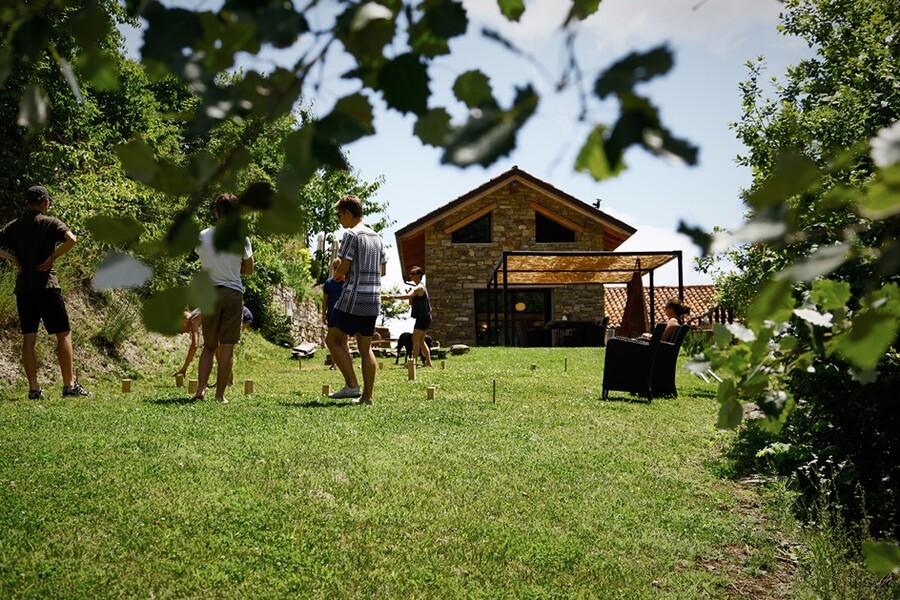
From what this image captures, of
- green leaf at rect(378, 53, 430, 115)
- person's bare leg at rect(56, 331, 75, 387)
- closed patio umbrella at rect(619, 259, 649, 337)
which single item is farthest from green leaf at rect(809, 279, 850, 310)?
closed patio umbrella at rect(619, 259, 649, 337)

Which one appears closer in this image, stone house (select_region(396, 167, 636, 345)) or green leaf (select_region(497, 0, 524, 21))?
green leaf (select_region(497, 0, 524, 21))

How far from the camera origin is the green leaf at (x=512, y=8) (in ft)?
3.60

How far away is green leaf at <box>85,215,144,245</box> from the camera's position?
2.97 feet

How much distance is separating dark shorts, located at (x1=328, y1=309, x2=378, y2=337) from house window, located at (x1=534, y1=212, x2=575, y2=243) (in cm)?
1934

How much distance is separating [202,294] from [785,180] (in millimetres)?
607

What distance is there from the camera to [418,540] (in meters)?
3.74

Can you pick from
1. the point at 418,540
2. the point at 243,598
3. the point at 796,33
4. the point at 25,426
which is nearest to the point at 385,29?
the point at 243,598

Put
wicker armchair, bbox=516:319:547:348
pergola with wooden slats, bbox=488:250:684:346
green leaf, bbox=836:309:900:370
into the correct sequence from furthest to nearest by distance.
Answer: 1. wicker armchair, bbox=516:319:547:348
2. pergola with wooden slats, bbox=488:250:684:346
3. green leaf, bbox=836:309:900:370

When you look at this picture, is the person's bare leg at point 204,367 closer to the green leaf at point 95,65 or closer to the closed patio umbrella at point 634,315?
the green leaf at point 95,65

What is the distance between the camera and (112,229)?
0.91 m

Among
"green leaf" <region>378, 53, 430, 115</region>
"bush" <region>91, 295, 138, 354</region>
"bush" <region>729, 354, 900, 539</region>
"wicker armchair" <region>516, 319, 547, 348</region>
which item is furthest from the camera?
"wicker armchair" <region>516, 319, 547, 348</region>

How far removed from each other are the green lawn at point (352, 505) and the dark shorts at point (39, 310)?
2.40 ft

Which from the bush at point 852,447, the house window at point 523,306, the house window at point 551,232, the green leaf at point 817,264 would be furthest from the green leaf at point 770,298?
the house window at point 551,232

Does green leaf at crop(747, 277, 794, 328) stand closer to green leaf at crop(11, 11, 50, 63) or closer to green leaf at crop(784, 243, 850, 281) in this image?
green leaf at crop(784, 243, 850, 281)
